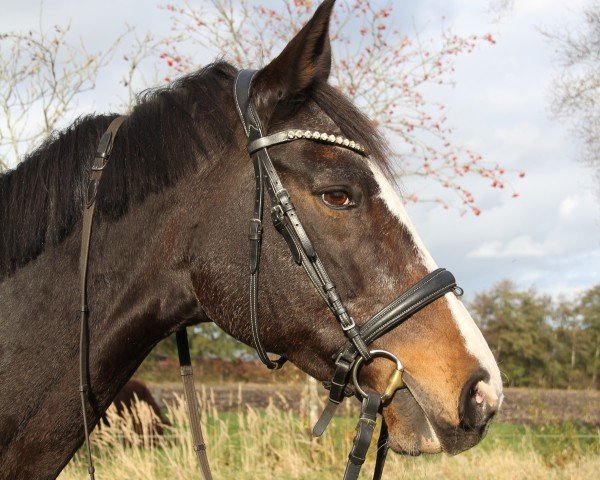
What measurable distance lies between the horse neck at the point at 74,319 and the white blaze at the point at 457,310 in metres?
0.77

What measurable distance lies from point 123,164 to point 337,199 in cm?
81

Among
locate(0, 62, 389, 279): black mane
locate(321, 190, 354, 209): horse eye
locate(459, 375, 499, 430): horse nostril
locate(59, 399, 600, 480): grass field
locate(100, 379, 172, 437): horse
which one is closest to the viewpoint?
locate(459, 375, 499, 430): horse nostril

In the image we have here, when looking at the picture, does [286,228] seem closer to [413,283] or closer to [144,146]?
[413,283]

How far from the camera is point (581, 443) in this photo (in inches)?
302

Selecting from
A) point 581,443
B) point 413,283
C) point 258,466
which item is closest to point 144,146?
point 413,283

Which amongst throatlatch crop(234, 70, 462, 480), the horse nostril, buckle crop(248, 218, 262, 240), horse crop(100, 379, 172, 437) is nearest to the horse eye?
throatlatch crop(234, 70, 462, 480)

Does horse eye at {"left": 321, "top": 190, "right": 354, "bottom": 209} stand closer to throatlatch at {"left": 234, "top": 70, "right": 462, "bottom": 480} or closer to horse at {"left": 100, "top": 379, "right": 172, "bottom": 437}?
throatlatch at {"left": 234, "top": 70, "right": 462, "bottom": 480}

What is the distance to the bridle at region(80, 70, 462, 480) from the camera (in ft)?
7.32

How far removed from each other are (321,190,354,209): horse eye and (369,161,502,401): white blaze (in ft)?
0.39

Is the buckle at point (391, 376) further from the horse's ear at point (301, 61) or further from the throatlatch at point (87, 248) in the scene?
the horse's ear at point (301, 61)

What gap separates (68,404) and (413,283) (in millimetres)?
1283

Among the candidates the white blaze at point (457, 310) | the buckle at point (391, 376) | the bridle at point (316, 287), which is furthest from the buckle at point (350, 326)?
the white blaze at point (457, 310)

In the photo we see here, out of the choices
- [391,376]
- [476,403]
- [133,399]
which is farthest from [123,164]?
[133,399]

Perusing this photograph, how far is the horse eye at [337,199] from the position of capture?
2332 millimetres
